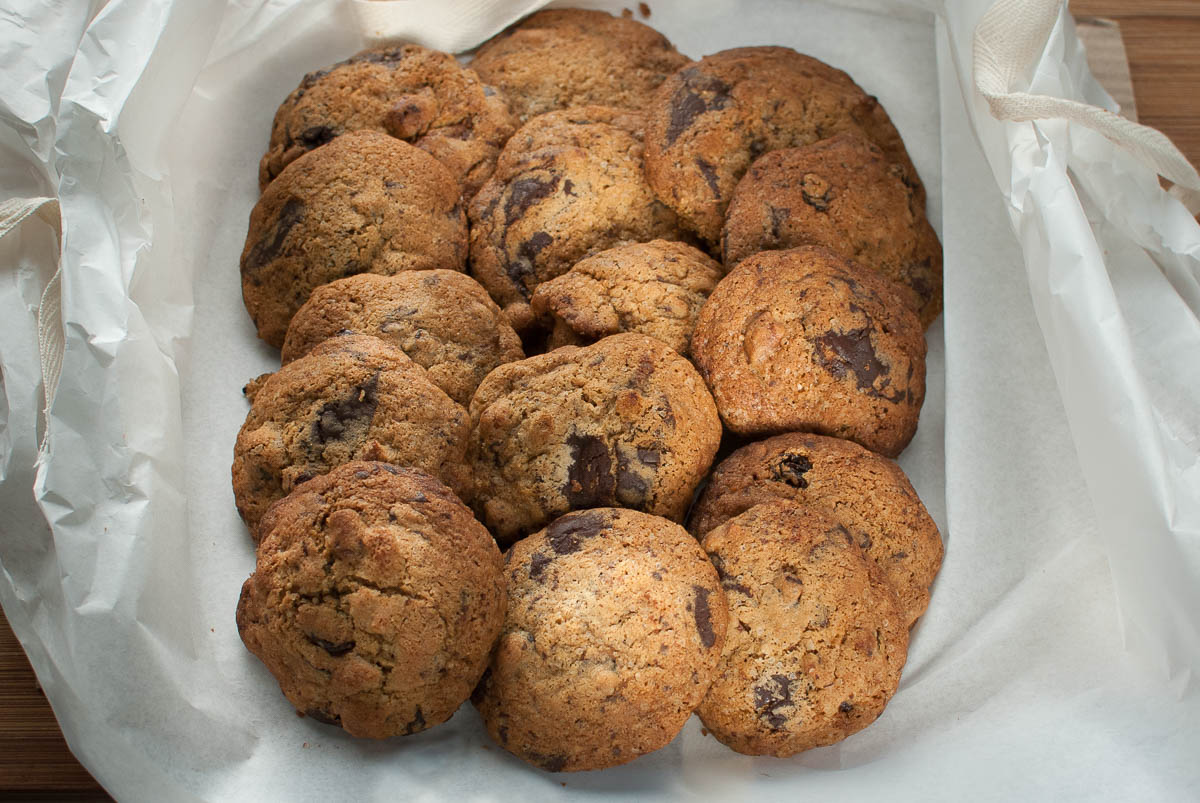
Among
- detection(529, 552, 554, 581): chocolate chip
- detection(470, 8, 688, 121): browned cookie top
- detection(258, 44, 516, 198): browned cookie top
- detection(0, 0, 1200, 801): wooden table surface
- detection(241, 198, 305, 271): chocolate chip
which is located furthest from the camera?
detection(0, 0, 1200, 801): wooden table surface

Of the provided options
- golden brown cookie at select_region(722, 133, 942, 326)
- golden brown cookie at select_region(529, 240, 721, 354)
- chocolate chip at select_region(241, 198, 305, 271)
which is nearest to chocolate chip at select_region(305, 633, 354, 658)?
golden brown cookie at select_region(529, 240, 721, 354)

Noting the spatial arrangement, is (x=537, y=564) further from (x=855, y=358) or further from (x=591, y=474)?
(x=855, y=358)

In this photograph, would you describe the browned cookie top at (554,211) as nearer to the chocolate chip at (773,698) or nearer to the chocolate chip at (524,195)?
the chocolate chip at (524,195)

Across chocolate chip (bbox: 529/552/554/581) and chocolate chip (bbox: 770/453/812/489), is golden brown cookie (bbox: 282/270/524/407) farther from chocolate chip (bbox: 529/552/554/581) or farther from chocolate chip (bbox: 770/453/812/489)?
chocolate chip (bbox: 770/453/812/489)

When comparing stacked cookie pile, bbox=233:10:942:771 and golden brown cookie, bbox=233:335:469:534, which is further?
golden brown cookie, bbox=233:335:469:534

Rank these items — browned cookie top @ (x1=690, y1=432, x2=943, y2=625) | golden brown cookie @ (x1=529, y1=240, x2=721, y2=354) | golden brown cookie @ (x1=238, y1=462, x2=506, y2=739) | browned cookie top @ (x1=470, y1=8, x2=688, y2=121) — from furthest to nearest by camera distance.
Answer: browned cookie top @ (x1=470, y1=8, x2=688, y2=121) → golden brown cookie @ (x1=529, y1=240, x2=721, y2=354) → browned cookie top @ (x1=690, y1=432, x2=943, y2=625) → golden brown cookie @ (x1=238, y1=462, x2=506, y2=739)

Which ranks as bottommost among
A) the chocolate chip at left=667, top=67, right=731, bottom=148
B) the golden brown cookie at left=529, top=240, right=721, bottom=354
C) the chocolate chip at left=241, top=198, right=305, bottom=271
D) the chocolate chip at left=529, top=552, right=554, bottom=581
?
the chocolate chip at left=529, top=552, right=554, bottom=581

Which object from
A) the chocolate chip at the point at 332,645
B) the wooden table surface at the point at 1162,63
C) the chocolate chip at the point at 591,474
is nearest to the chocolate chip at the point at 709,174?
the chocolate chip at the point at 591,474
